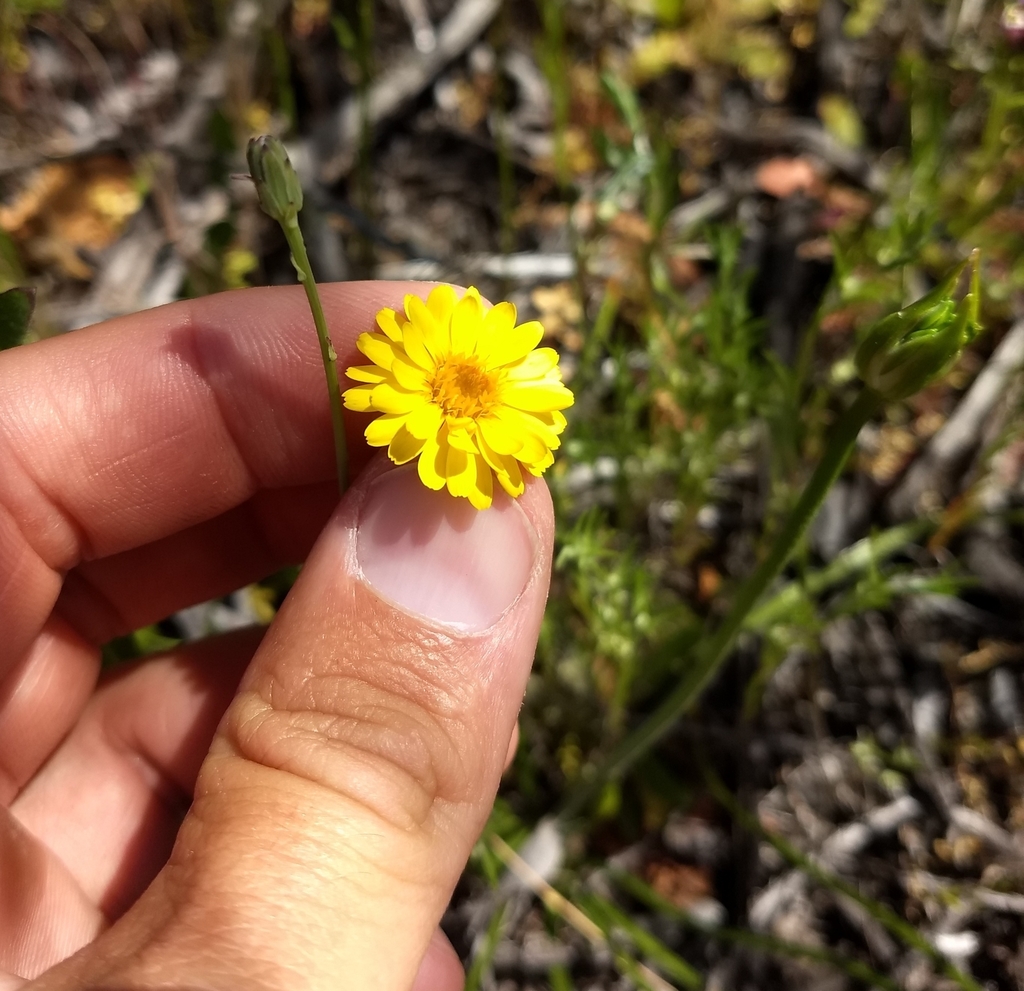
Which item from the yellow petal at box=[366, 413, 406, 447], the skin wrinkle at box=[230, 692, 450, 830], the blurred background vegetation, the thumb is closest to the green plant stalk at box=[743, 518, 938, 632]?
the blurred background vegetation

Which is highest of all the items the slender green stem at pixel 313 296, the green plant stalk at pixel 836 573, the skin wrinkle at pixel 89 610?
the slender green stem at pixel 313 296

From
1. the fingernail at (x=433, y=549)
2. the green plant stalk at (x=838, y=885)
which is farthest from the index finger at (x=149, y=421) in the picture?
the green plant stalk at (x=838, y=885)

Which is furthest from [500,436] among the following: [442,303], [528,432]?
[442,303]

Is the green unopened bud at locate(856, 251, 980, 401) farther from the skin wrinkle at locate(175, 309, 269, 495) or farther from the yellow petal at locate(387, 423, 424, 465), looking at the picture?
the skin wrinkle at locate(175, 309, 269, 495)

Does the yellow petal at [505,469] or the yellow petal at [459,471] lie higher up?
the yellow petal at [459,471]

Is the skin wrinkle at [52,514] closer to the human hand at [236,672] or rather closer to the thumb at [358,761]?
the human hand at [236,672]

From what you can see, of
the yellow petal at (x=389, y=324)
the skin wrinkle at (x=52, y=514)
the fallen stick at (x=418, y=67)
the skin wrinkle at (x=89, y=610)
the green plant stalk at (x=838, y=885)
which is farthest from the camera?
the fallen stick at (x=418, y=67)
